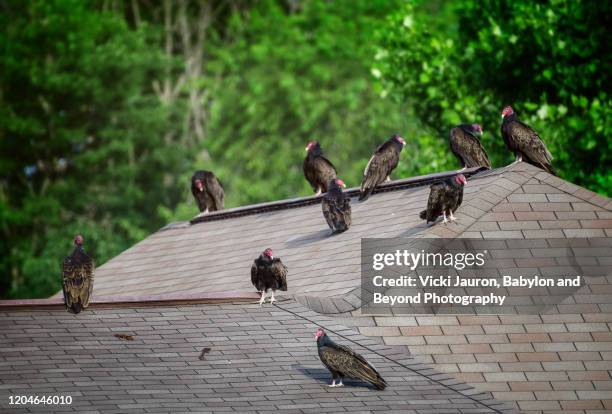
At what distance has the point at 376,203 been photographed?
22.7 meters

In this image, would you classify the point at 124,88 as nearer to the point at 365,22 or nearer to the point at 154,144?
the point at 154,144

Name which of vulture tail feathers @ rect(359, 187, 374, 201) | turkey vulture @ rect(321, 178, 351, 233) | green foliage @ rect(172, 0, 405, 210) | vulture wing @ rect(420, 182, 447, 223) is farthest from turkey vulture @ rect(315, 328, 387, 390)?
→ green foliage @ rect(172, 0, 405, 210)

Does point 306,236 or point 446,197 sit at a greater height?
point 306,236

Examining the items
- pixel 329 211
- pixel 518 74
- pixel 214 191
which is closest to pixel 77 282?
pixel 329 211

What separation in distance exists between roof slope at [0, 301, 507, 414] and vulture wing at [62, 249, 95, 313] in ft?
0.67

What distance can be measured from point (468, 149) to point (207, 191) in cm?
732

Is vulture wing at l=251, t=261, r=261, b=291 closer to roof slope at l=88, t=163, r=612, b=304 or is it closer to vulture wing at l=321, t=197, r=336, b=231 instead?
roof slope at l=88, t=163, r=612, b=304

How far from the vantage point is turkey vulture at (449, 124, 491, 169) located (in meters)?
22.1

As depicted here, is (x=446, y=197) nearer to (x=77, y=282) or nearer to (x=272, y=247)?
(x=272, y=247)

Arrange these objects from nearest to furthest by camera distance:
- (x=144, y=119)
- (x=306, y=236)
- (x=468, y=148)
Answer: (x=468, y=148), (x=306, y=236), (x=144, y=119)

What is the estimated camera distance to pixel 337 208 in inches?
850

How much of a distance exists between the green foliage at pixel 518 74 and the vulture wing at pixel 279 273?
15.5m

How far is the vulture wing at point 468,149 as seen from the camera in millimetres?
22125

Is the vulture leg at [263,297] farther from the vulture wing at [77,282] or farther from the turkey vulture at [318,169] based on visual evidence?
the turkey vulture at [318,169]
